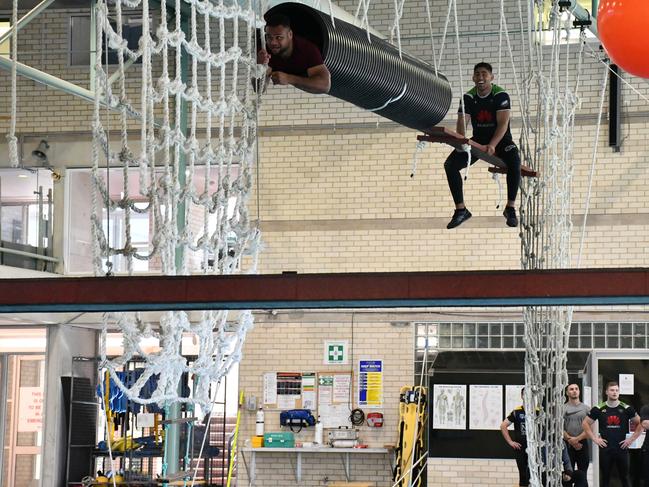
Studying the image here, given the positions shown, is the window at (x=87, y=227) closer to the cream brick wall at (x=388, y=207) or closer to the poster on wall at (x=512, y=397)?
the cream brick wall at (x=388, y=207)

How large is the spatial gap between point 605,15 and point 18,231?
11923 millimetres

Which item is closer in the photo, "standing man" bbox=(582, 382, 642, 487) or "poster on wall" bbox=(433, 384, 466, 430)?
"standing man" bbox=(582, 382, 642, 487)

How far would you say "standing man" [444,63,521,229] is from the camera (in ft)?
29.4

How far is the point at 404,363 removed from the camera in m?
14.3

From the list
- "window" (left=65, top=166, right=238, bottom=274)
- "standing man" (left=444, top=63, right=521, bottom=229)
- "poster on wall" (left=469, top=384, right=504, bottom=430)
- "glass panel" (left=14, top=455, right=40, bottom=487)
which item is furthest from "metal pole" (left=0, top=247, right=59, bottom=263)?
"standing man" (left=444, top=63, right=521, bottom=229)

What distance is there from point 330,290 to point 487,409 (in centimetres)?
1052

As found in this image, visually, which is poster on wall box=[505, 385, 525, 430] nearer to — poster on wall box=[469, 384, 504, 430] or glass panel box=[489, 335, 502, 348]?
poster on wall box=[469, 384, 504, 430]

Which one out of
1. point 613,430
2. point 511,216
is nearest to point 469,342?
point 613,430

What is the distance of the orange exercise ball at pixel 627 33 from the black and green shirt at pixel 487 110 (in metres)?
3.03

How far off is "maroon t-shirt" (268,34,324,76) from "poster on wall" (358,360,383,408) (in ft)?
25.9

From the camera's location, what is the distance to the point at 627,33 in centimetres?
579

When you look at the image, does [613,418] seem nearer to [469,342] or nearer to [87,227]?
[469,342]

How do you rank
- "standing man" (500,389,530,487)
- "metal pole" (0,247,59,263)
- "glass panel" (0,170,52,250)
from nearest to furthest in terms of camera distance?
"standing man" (500,389,530,487) < "metal pole" (0,247,59,263) < "glass panel" (0,170,52,250)

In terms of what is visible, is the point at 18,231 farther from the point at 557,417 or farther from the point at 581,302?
the point at 581,302
